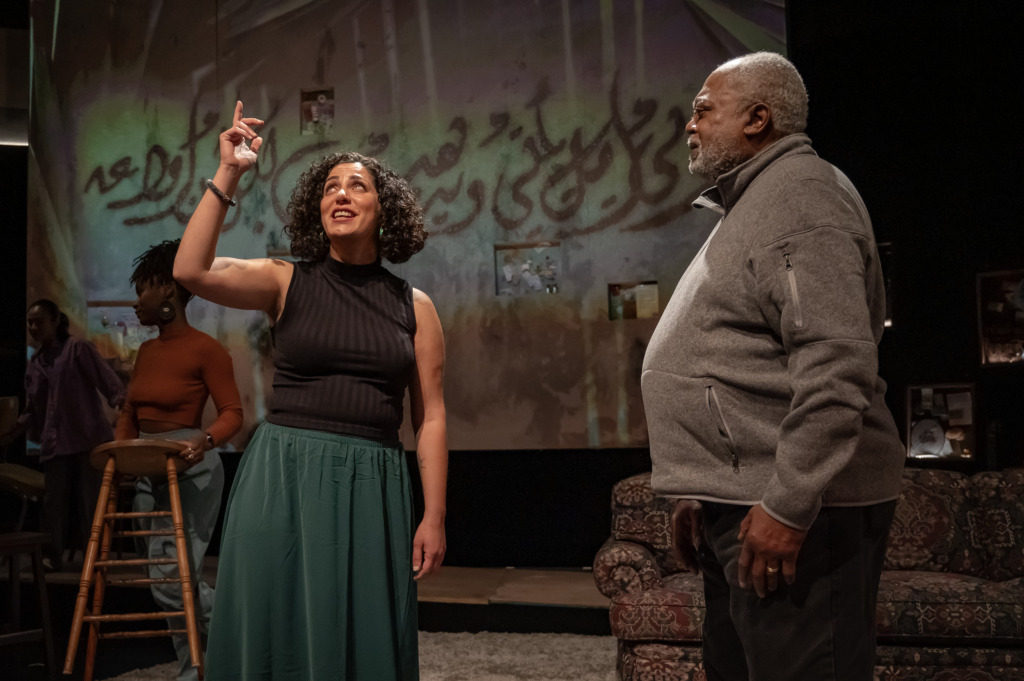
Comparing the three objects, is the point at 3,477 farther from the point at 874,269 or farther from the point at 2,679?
the point at 874,269

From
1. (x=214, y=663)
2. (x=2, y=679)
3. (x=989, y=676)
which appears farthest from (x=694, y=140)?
(x=2, y=679)

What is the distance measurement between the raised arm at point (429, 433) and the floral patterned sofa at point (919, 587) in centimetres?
141

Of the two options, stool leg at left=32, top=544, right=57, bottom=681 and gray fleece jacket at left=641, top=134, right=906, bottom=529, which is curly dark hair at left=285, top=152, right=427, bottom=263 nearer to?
gray fleece jacket at left=641, top=134, right=906, bottom=529

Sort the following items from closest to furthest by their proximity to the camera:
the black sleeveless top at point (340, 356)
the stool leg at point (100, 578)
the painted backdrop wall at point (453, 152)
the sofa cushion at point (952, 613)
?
the black sleeveless top at point (340, 356), the sofa cushion at point (952, 613), the stool leg at point (100, 578), the painted backdrop wall at point (453, 152)

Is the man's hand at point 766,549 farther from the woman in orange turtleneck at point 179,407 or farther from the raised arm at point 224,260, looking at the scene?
the woman in orange turtleneck at point 179,407

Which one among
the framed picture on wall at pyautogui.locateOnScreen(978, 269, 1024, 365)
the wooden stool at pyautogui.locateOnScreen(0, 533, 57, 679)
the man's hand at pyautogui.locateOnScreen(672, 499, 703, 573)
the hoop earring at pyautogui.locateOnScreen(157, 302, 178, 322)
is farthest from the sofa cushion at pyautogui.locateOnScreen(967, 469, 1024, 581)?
the wooden stool at pyautogui.locateOnScreen(0, 533, 57, 679)

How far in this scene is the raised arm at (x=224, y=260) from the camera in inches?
68.0

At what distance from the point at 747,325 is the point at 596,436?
10.8 ft

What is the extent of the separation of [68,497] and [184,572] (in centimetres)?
240

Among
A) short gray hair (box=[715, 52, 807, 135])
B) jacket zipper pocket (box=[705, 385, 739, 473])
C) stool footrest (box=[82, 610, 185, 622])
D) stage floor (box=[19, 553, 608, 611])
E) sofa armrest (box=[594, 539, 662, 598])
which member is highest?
short gray hair (box=[715, 52, 807, 135])

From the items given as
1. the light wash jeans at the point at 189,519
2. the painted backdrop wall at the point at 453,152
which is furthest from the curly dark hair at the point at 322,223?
the painted backdrop wall at the point at 453,152

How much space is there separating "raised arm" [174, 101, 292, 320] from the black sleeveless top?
0.09 meters

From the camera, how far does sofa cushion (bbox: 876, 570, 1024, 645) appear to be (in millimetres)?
2990

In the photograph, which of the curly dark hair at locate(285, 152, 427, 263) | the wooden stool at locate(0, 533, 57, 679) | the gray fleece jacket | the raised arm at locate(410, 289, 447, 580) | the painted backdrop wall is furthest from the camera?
the painted backdrop wall
